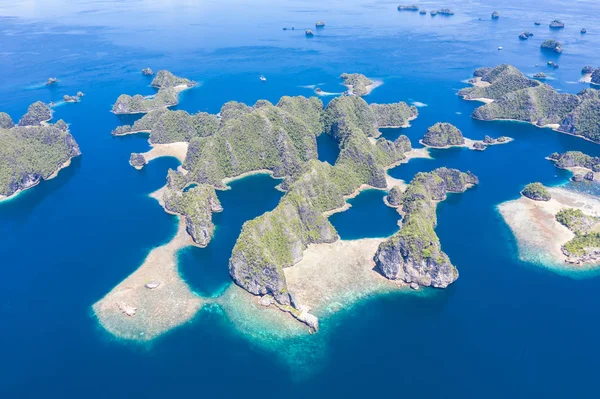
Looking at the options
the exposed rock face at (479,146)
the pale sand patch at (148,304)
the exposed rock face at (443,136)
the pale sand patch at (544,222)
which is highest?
the exposed rock face at (443,136)

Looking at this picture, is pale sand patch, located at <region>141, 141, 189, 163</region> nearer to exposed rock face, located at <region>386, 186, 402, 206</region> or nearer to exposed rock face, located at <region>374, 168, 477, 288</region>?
exposed rock face, located at <region>386, 186, 402, 206</region>

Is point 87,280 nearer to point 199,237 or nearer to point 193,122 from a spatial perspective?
point 199,237

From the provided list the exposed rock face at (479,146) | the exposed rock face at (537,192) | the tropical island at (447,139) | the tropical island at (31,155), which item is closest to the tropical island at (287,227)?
the tropical island at (447,139)

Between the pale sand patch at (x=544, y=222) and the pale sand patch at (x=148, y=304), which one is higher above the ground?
the pale sand patch at (x=544, y=222)

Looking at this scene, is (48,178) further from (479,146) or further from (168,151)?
(479,146)

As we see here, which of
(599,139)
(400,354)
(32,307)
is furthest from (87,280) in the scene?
(599,139)

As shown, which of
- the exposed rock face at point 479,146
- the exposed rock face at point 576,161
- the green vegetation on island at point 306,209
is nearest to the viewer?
the green vegetation on island at point 306,209

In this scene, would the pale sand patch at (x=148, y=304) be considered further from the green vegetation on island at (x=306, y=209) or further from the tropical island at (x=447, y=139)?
the tropical island at (x=447, y=139)
